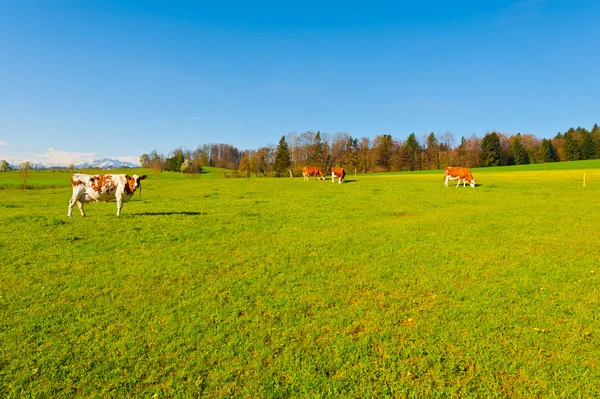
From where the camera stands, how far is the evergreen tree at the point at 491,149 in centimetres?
10194

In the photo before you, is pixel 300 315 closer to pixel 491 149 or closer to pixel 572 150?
pixel 491 149

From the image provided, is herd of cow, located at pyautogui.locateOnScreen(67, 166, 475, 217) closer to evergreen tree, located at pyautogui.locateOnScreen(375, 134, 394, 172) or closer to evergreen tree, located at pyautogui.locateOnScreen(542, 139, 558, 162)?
evergreen tree, located at pyautogui.locateOnScreen(375, 134, 394, 172)

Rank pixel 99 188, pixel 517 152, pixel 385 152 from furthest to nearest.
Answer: pixel 385 152, pixel 517 152, pixel 99 188

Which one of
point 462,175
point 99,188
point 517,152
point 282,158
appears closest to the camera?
point 99,188

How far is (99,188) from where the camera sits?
49.7 feet

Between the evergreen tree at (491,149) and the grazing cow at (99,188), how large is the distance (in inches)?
4373

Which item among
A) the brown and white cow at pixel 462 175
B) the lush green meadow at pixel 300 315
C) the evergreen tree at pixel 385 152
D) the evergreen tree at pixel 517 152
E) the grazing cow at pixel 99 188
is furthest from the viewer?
the evergreen tree at pixel 385 152

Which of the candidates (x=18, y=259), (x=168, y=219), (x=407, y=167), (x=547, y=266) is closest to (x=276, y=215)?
(x=168, y=219)

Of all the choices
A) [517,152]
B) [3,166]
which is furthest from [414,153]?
[3,166]

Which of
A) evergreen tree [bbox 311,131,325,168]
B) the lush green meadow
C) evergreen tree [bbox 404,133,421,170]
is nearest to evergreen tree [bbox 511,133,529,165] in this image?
evergreen tree [bbox 404,133,421,170]

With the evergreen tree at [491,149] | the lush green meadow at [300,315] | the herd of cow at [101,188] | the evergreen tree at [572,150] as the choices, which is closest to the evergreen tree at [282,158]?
the evergreen tree at [491,149]

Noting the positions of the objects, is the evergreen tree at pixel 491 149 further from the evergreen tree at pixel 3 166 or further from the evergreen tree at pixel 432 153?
the evergreen tree at pixel 3 166

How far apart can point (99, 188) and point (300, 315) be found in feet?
44.5

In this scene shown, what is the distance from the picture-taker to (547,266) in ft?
27.1
